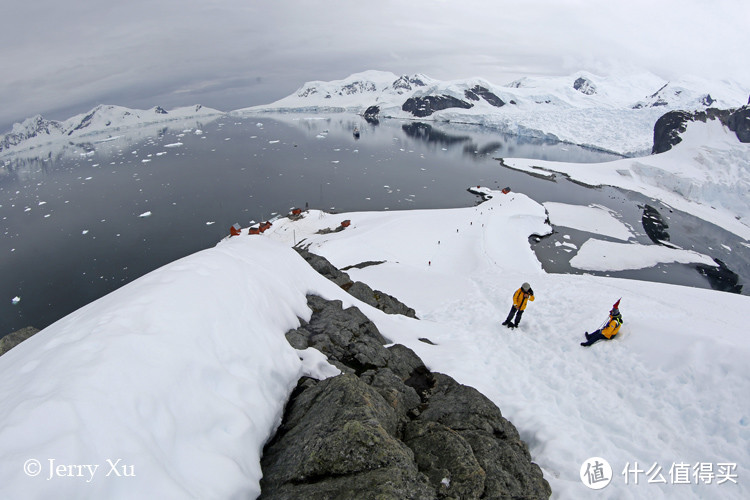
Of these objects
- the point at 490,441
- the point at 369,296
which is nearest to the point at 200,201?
the point at 369,296

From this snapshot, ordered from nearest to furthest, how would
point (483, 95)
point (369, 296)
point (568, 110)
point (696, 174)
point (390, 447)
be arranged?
1. point (390, 447)
2. point (369, 296)
3. point (696, 174)
4. point (568, 110)
5. point (483, 95)

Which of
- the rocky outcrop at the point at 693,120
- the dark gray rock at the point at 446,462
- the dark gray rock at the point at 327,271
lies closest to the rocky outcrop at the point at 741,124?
the rocky outcrop at the point at 693,120

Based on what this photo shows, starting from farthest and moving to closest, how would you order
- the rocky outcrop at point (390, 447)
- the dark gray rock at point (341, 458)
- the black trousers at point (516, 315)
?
the black trousers at point (516, 315) → the rocky outcrop at point (390, 447) → the dark gray rock at point (341, 458)

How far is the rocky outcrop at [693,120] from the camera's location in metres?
73.1

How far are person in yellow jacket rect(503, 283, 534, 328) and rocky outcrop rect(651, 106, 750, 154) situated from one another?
97590 mm

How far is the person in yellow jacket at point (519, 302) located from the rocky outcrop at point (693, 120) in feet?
320

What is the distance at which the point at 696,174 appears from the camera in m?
64.0

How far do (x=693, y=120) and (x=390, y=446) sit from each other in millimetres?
117110

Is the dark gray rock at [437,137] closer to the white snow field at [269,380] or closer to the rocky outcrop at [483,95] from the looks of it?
the rocky outcrop at [483,95]

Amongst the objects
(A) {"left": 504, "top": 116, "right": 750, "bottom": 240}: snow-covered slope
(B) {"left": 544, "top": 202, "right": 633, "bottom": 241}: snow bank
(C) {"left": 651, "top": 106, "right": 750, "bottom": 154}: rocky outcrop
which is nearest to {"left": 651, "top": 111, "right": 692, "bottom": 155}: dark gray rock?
(C) {"left": 651, "top": 106, "right": 750, "bottom": 154}: rocky outcrop

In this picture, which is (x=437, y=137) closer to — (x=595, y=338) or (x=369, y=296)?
(x=369, y=296)

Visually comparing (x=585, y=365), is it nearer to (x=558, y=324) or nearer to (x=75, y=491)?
(x=558, y=324)

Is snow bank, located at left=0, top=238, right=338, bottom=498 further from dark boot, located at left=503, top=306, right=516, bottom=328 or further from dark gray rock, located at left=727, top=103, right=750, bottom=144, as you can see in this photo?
dark gray rock, located at left=727, top=103, right=750, bottom=144

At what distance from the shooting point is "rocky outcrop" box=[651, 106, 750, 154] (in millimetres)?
73069
